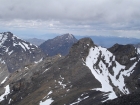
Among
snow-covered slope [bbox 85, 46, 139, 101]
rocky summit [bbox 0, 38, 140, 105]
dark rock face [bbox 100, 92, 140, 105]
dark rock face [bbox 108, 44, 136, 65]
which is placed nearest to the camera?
dark rock face [bbox 100, 92, 140, 105]

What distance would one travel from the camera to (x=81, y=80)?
5074 inches

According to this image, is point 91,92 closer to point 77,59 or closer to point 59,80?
point 59,80

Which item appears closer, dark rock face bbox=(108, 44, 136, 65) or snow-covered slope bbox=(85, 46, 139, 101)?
snow-covered slope bbox=(85, 46, 139, 101)

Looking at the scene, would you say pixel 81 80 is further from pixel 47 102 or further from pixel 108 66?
pixel 108 66

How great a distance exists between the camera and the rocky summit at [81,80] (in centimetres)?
10953

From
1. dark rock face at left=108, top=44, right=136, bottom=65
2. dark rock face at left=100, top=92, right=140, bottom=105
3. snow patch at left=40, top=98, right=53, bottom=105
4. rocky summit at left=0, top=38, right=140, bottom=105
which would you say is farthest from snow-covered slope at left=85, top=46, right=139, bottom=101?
dark rock face at left=100, top=92, right=140, bottom=105

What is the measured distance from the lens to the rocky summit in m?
110

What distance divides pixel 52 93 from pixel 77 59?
138ft

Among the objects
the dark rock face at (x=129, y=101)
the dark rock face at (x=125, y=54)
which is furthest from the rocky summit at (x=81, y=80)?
the dark rock face at (x=129, y=101)

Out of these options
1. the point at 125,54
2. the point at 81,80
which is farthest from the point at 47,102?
the point at 125,54

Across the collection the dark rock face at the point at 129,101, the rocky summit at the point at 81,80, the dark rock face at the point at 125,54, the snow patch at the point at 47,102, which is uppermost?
the dark rock face at the point at 129,101

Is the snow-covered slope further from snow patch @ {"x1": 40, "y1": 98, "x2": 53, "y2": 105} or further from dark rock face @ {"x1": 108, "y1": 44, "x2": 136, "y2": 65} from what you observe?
snow patch @ {"x1": 40, "y1": 98, "x2": 53, "y2": 105}

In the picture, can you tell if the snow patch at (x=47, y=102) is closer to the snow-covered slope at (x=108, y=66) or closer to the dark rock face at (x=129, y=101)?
the snow-covered slope at (x=108, y=66)

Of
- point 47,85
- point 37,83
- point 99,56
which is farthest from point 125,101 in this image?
point 99,56
